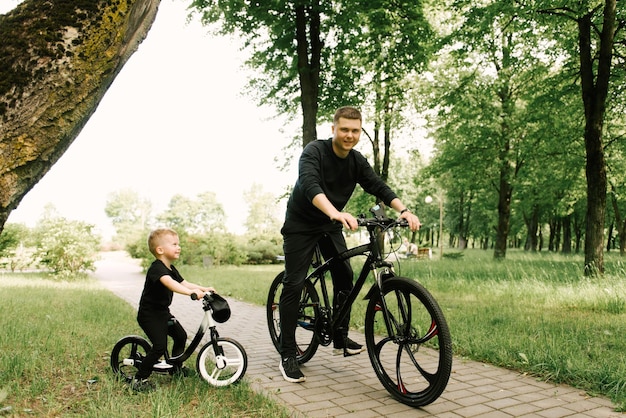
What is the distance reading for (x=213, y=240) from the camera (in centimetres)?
2319

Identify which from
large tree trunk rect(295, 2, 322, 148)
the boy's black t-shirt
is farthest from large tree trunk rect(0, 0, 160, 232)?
large tree trunk rect(295, 2, 322, 148)

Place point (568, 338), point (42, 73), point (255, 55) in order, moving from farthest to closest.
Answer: point (255, 55), point (568, 338), point (42, 73)

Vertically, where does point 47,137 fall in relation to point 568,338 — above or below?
above

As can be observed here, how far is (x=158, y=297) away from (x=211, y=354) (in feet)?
2.10

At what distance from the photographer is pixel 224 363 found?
12.3 feet

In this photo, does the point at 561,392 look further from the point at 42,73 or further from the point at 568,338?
the point at 42,73

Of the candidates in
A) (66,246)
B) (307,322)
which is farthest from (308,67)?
(307,322)

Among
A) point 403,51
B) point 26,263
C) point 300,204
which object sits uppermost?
point 403,51

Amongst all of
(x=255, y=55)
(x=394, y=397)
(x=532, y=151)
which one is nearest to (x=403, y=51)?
(x=255, y=55)

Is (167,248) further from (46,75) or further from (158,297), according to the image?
(46,75)

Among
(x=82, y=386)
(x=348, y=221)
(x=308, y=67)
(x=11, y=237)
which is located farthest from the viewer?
(x=11, y=237)

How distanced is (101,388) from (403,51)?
13.0 meters

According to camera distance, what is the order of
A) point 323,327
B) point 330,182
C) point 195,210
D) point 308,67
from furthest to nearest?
point 195,210, point 308,67, point 323,327, point 330,182

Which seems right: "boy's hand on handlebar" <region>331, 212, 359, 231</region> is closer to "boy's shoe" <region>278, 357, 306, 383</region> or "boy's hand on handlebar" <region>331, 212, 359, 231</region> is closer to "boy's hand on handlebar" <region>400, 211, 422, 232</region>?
"boy's hand on handlebar" <region>400, 211, 422, 232</region>
